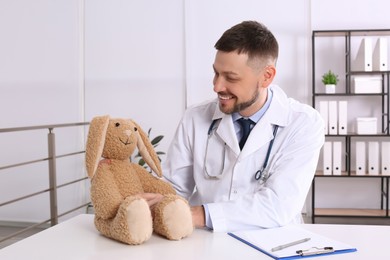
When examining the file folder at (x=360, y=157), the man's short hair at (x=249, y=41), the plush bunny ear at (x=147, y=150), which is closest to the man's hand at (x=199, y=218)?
the plush bunny ear at (x=147, y=150)

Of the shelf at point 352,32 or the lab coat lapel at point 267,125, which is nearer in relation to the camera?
the lab coat lapel at point 267,125

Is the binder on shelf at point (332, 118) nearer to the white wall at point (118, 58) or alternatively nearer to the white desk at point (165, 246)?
the white wall at point (118, 58)

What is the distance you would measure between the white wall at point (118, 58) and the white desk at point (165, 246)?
268 cm

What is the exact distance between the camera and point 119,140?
1.20 meters

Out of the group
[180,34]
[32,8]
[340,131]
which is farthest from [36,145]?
[340,131]

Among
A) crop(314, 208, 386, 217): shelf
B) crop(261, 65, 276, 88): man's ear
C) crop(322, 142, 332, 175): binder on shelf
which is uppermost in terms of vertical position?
crop(261, 65, 276, 88): man's ear

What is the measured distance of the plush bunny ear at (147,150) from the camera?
4.15 ft

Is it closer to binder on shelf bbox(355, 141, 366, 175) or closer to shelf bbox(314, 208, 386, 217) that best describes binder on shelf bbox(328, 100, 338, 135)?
binder on shelf bbox(355, 141, 366, 175)

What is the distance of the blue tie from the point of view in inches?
61.3

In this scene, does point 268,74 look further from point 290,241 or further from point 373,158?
point 373,158

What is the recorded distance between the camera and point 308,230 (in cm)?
126

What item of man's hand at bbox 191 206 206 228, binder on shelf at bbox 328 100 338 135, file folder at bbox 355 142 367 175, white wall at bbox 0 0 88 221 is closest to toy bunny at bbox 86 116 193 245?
man's hand at bbox 191 206 206 228

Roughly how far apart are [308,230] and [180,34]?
2.84 m

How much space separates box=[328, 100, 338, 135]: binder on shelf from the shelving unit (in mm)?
82
